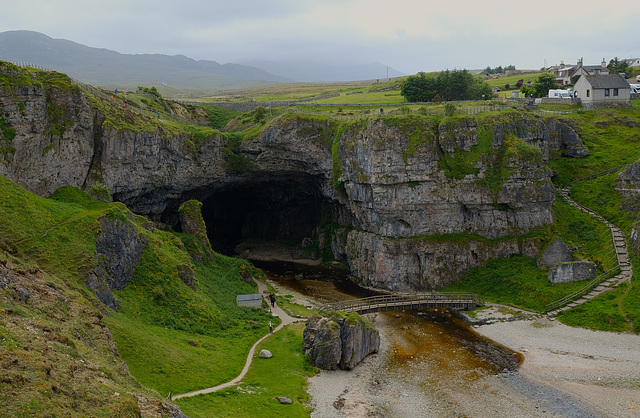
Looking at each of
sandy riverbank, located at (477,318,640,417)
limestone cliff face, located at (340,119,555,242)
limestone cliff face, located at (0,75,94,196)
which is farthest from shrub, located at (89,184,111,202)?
sandy riverbank, located at (477,318,640,417)

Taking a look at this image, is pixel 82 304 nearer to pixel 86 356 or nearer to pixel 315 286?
pixel 86 356

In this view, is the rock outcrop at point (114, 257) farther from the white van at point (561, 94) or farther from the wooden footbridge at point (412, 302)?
the white van at point (561, 94)

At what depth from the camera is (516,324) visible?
197 ft

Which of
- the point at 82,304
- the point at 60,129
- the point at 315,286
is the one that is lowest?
the point at 315,286

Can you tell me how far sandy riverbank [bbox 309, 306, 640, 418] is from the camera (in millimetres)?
41188

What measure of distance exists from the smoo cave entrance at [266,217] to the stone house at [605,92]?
1997 inches

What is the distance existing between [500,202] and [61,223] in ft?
173

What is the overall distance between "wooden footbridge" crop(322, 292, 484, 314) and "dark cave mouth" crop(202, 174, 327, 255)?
3064 centimetres

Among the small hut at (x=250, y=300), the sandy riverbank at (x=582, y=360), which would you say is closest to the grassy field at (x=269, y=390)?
the small hut at (x=250, y=300)

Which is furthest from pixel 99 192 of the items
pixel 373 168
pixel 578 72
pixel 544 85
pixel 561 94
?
pixel 578 72

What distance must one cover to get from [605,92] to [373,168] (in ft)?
166

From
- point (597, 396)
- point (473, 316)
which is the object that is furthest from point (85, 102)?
point (597, 396)

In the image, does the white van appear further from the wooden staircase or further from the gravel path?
the gravel path

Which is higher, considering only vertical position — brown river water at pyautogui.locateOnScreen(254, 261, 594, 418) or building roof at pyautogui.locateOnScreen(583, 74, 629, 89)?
building roof at pyautogui.locateOnScreen(583, 74, 629, 89)
